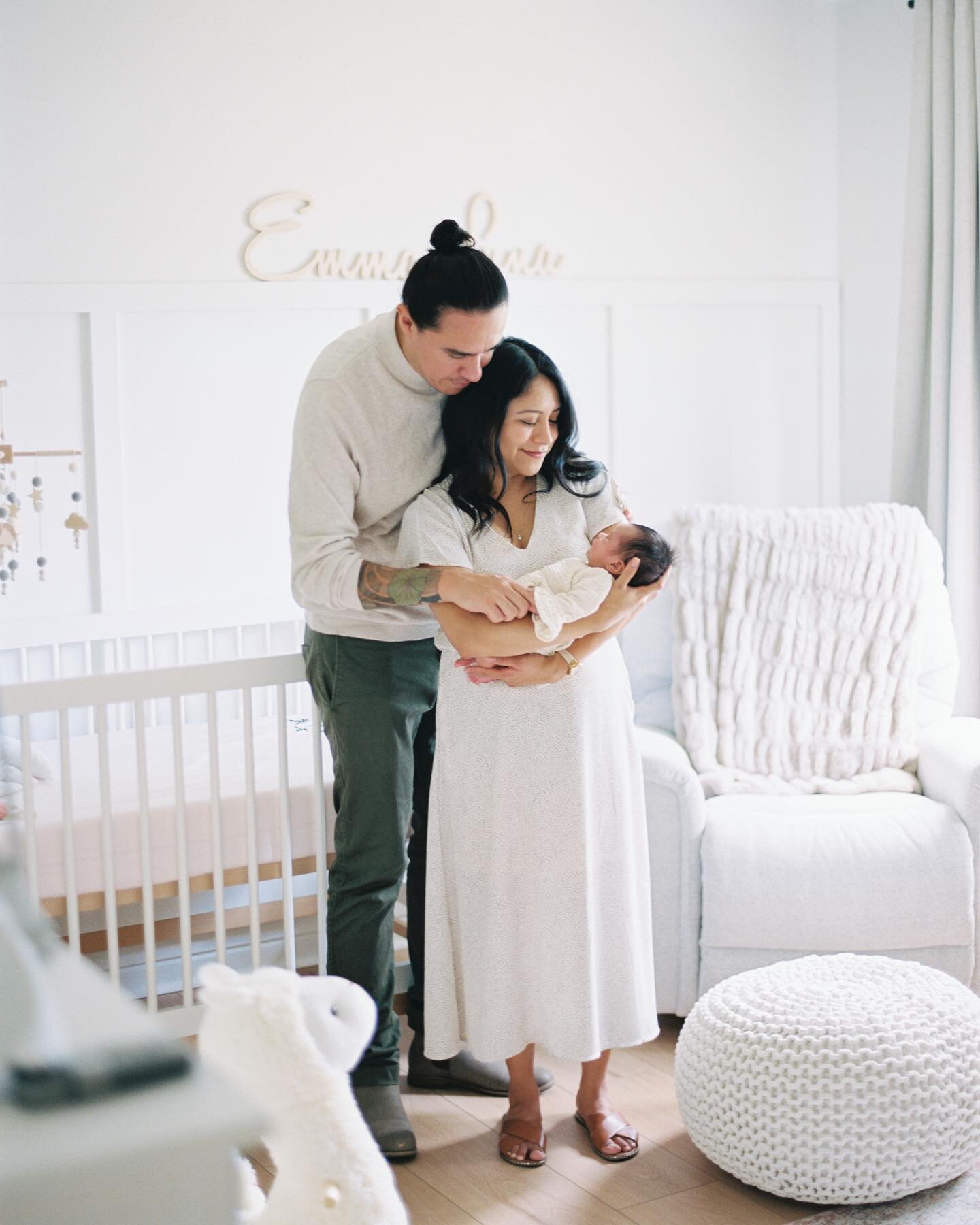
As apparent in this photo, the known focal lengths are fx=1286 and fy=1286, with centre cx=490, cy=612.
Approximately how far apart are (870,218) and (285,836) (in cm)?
261

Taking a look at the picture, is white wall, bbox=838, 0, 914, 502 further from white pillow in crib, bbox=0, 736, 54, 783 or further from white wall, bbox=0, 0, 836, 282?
white pillow in crib, bbox=0, 736, 54, 783

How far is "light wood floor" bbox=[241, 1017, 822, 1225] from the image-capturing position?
1835 millimetres

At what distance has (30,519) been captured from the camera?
2998mm

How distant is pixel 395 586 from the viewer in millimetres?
1832

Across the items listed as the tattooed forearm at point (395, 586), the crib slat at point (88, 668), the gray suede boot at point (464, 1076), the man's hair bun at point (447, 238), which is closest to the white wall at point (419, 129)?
the crib slat at point (88, 668)

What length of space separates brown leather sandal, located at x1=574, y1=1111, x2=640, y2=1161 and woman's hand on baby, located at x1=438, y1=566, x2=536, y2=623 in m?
0.83

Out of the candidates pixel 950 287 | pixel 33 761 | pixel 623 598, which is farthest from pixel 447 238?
pixel 950 287

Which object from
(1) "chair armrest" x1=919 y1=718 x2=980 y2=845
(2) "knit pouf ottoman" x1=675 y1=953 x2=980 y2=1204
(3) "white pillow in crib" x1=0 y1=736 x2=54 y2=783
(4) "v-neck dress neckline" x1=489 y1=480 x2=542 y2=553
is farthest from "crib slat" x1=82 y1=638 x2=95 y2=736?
(1) "chair armrest" x1=919 y1=718 x2=980 y2=845

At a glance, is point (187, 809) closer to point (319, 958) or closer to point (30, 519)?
point (319, 958)

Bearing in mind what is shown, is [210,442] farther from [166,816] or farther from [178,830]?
[178,830]

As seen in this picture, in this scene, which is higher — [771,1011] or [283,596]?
[283,596]

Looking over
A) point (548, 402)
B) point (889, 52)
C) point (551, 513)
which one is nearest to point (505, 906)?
point (551, 513)

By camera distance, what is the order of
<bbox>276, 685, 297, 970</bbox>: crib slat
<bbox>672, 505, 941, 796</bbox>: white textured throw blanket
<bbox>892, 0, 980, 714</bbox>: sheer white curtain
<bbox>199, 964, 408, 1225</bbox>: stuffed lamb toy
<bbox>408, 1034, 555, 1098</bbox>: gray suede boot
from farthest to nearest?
<bbox>892, 0, 980, 714</bbox>: sheer white curtain, <bbox>672, 505, 941, 796</bbox>: white textured throw blanket, <bbox>408, 1034, 555, 1098</bbox>: gray suede boot, <bbox>276, 685, 297, 970</bbox>: crib slat, <bbox>199, 964, 408, 1225</bbox>: stuffed lamb toy

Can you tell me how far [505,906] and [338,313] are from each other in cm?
185
